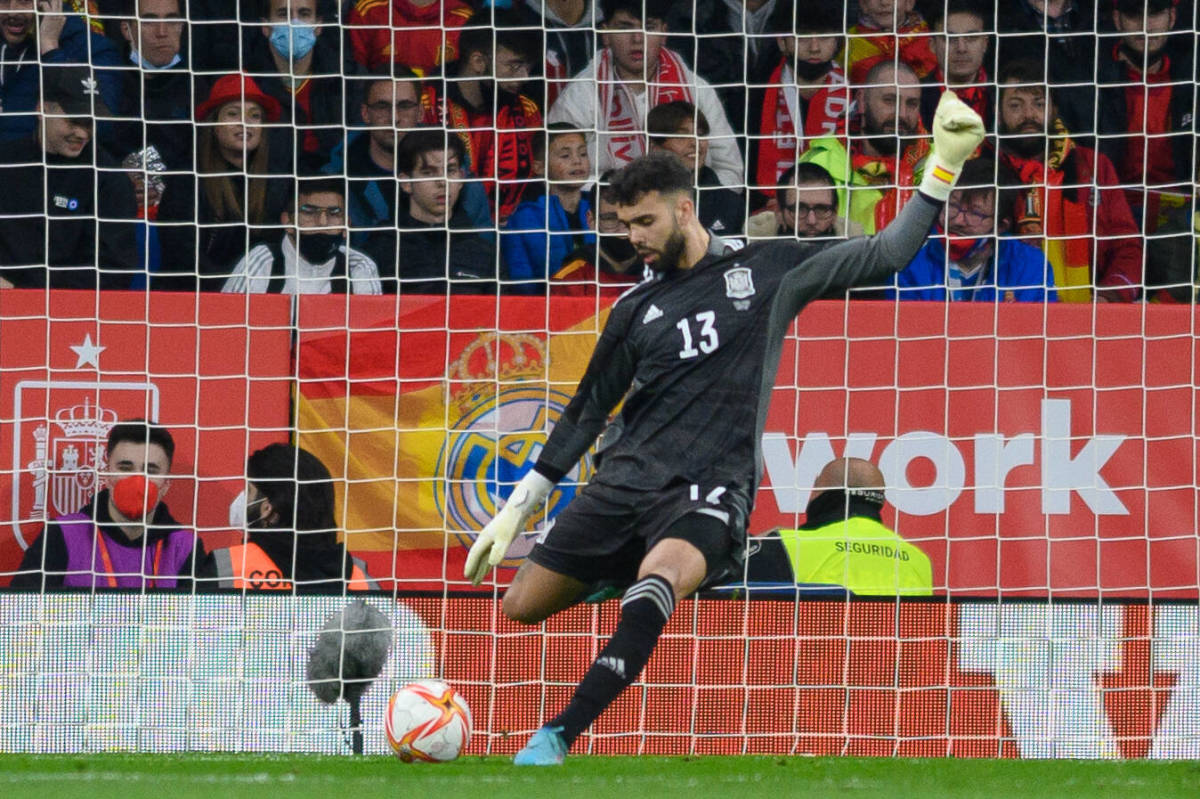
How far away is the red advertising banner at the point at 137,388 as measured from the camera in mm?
6680

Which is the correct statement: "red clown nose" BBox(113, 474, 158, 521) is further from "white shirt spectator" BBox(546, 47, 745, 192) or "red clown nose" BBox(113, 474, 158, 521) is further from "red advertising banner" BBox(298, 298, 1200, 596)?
"white shirt spectator" BBox(546, 47, 745, 192)

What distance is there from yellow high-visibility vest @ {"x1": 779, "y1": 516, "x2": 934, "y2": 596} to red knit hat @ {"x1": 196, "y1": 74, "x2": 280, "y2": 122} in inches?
119

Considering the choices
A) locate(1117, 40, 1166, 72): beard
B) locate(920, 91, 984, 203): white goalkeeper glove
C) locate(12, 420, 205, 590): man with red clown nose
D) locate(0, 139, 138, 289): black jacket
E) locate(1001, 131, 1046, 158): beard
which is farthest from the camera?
locate(1117, 40, 1166, 72): beard

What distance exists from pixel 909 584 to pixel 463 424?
1893 millimetres

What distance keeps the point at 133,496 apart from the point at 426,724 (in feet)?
8.35

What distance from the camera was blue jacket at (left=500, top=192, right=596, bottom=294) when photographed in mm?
7562

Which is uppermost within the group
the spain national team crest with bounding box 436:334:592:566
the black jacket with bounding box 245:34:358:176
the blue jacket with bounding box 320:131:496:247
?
the black jacket with bounding box 245:34:358:176

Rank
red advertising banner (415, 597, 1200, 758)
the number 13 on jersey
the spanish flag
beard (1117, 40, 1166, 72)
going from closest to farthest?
the number 13 on jersey → red advertising banner (415, 597, 1200, 758) → the spanish flag → beard (1117, 40, 1166, 72)

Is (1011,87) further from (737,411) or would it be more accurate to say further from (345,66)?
(737,411)

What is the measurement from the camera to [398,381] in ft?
22.5

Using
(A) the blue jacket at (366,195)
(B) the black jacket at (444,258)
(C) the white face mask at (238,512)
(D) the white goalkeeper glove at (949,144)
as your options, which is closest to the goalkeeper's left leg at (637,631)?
(D) the white goalkeeper glove at (949,144)

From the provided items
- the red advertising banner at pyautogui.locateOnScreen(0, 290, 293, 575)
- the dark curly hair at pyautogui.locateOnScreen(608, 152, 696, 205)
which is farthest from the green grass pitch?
the red advertising banner at pyautogui.locateOnScreen(0, 290, 293, 575)

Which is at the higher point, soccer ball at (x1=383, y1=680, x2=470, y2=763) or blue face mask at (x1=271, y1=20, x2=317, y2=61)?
blue face mask at (x1=271, y1=20, x2=317, y2=61)

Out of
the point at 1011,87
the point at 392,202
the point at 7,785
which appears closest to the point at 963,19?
the point at 1011,87
